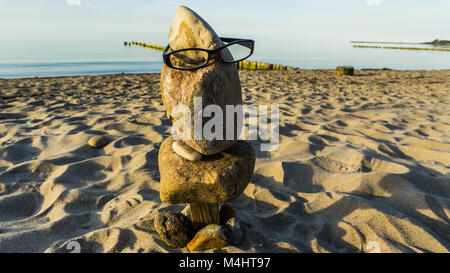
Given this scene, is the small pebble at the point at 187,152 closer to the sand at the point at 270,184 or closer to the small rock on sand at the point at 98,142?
the sand at the point at 270,184

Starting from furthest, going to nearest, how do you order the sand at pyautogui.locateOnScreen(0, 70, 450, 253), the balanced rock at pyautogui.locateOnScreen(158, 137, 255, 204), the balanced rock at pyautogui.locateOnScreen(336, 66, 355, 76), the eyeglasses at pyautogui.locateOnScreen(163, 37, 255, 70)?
the balanced rock at pyautogui.locateOnScreen(336, 66, 355, 76) < the sand at pyautogui.locateOnScreen(0, 70, 450, 253) < the balanced rock at pyautogui.locateOnScreen(158, 137, 255, 204) < the eyeglasses at pyautogui.locateOnScreen(163, 37, 255, 70)

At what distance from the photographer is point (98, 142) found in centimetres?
326

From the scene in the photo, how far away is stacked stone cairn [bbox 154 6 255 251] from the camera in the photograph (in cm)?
140

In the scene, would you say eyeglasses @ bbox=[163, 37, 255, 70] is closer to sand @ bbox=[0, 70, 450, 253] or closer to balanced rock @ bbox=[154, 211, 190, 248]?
balanced rock @ bbox=[154, 211, 190, 248]

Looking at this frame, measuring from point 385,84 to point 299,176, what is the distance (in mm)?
7513

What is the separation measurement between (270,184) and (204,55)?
1483 mm

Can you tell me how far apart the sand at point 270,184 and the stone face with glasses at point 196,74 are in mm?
773

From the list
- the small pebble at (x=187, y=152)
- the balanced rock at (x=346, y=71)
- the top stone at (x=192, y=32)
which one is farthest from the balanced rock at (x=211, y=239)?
the balanced rock at (x=346, y=71)

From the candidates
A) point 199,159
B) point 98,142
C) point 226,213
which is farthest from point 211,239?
point 98,142

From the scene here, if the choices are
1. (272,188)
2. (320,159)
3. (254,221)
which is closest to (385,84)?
(320,159)

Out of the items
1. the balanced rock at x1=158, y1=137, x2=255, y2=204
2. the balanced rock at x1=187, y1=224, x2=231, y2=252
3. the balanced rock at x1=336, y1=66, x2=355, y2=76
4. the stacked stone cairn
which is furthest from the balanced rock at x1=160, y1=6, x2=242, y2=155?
the balanced rock at x1=336, y1=66, x2=355, y2=76

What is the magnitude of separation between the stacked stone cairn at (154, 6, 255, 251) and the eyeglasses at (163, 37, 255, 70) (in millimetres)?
35

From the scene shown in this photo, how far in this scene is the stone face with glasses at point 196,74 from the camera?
1.39 meters

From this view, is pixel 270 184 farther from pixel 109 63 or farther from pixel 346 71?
pixel 109 63
